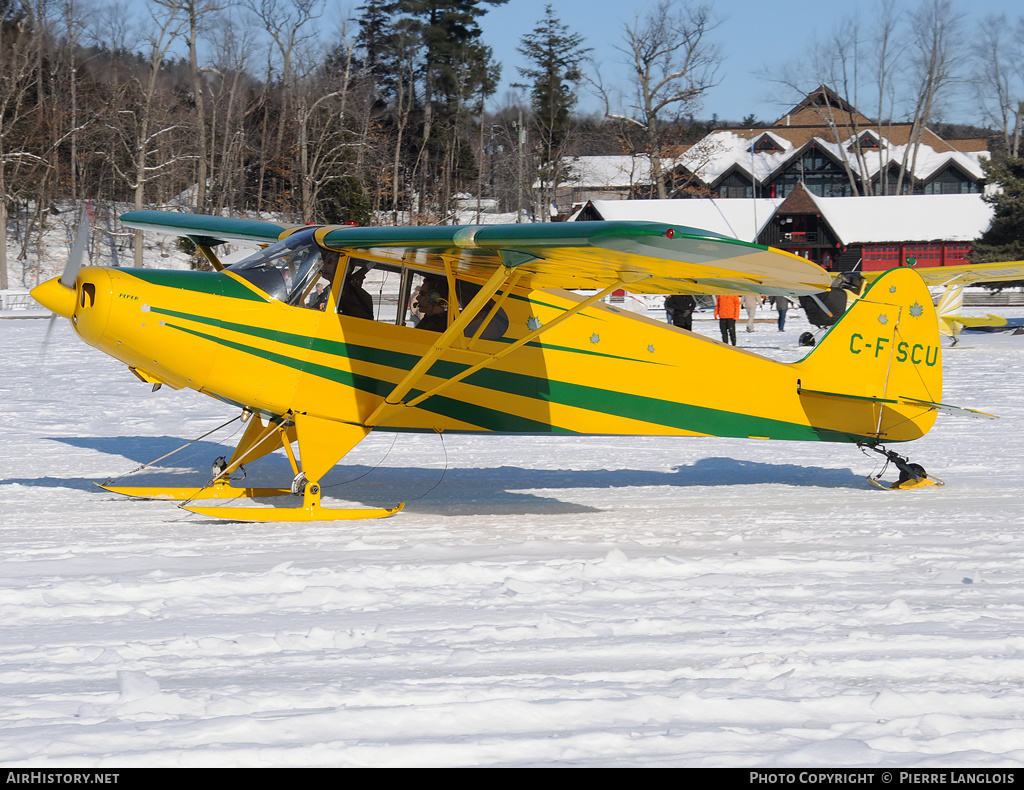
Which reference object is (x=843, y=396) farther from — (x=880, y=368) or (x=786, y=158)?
(x=786, y=158)

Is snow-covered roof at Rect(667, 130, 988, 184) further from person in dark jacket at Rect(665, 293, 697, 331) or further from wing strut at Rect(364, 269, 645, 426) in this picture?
wing strut at Rect(364, 269, 645, 426)

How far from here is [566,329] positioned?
7.72m

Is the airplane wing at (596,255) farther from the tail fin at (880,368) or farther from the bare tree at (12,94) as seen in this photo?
the bare tree at (12,94)

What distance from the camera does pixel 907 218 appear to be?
59312 mm

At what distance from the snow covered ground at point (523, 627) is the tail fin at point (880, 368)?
2.03 feet

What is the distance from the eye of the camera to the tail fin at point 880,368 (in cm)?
837

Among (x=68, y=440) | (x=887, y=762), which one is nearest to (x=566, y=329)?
(x=887, y=762)

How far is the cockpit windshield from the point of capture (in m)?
7.11

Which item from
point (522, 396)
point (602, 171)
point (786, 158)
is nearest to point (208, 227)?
point (522, 396)

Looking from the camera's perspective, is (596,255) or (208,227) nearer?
(596,255)

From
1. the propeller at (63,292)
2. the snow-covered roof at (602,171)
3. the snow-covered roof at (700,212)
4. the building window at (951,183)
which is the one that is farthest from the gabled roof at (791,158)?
the propeller at (63,292)

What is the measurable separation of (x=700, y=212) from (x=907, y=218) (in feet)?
47.6

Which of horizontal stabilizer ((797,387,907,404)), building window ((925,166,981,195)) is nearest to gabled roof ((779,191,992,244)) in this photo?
building window ((925,166,981,195))
